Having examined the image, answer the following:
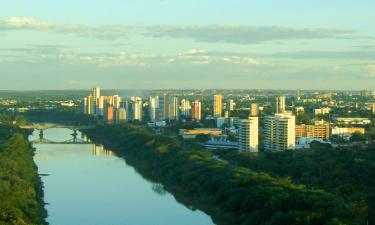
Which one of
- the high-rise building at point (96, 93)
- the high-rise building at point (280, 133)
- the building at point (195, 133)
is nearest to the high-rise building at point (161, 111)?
the high-rise building at point (96, 93)

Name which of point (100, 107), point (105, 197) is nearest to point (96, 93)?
point (100, 107)

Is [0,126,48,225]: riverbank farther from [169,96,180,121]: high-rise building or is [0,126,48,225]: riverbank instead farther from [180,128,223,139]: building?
[169,96,180,121]: high-rise building

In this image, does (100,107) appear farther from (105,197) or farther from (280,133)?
(105,197)

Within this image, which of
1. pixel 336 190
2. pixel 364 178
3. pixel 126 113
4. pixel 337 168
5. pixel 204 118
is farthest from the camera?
pixel 126 113

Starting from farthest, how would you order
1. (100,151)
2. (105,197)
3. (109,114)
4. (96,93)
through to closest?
(96,93)
(109,114)
(100,151)
(105,197)

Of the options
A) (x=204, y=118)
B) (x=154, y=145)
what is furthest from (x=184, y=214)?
(x=204, y=118)

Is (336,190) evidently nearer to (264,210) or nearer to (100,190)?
(264,210)
